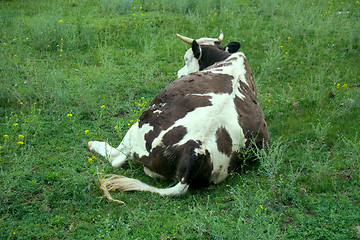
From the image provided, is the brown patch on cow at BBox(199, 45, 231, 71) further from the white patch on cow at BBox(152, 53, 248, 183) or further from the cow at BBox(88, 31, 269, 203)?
the white patch on cow at BBox(152, 53, 248, 183)

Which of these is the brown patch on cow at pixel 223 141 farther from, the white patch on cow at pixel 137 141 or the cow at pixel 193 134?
the white patch on cow at pixel 137 141

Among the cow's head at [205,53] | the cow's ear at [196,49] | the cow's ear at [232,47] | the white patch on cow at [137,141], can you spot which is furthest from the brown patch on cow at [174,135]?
the cow's ear at [232,47]

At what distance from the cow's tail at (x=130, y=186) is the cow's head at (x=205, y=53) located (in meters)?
2.53

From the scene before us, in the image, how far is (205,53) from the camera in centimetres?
657

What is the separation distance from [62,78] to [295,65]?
4.42 metres

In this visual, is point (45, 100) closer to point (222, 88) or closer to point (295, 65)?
point (222, 88)

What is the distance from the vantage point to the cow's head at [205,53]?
6.43 meters

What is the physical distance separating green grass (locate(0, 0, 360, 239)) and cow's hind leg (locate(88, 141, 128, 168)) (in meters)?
0.11

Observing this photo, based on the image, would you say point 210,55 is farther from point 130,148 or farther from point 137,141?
point 130,148

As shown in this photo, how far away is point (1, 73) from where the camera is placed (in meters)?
7.21

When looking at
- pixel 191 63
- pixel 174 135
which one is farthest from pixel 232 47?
pixel 174 135

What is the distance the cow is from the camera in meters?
4.38

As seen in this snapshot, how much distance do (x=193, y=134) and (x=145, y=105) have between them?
2.49 meters

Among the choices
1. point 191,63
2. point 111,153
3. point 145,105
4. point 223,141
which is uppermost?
point 223,141
